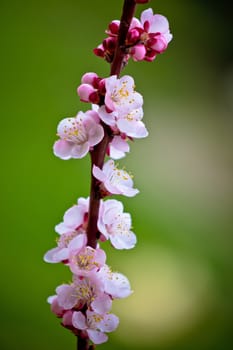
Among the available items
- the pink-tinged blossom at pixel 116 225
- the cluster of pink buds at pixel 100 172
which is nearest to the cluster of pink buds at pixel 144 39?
the cluster of pink buds at pixel 100 172

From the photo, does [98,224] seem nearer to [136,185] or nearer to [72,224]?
[72,224]

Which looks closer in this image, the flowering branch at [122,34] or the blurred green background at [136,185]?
the flowering branch at [122,34]

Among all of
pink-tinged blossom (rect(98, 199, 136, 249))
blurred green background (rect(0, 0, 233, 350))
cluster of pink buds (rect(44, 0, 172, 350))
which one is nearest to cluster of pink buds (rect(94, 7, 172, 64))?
cluster of pink buds (rect(44, 0, 172, 350))

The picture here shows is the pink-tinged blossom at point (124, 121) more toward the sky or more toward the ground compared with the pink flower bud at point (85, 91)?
more toward the ground

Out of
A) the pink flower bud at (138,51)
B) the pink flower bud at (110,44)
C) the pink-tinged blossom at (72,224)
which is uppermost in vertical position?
the pink flower bud at (110,44)

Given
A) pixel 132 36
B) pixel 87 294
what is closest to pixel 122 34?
pixel 132 36

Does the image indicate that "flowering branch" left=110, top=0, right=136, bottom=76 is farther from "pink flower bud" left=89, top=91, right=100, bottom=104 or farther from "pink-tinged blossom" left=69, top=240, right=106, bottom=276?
"pink-tinged blossom" left=69, top=240, right=106, bottom=276

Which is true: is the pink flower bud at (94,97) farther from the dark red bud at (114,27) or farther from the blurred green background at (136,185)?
the blurred green background at (136,185)
